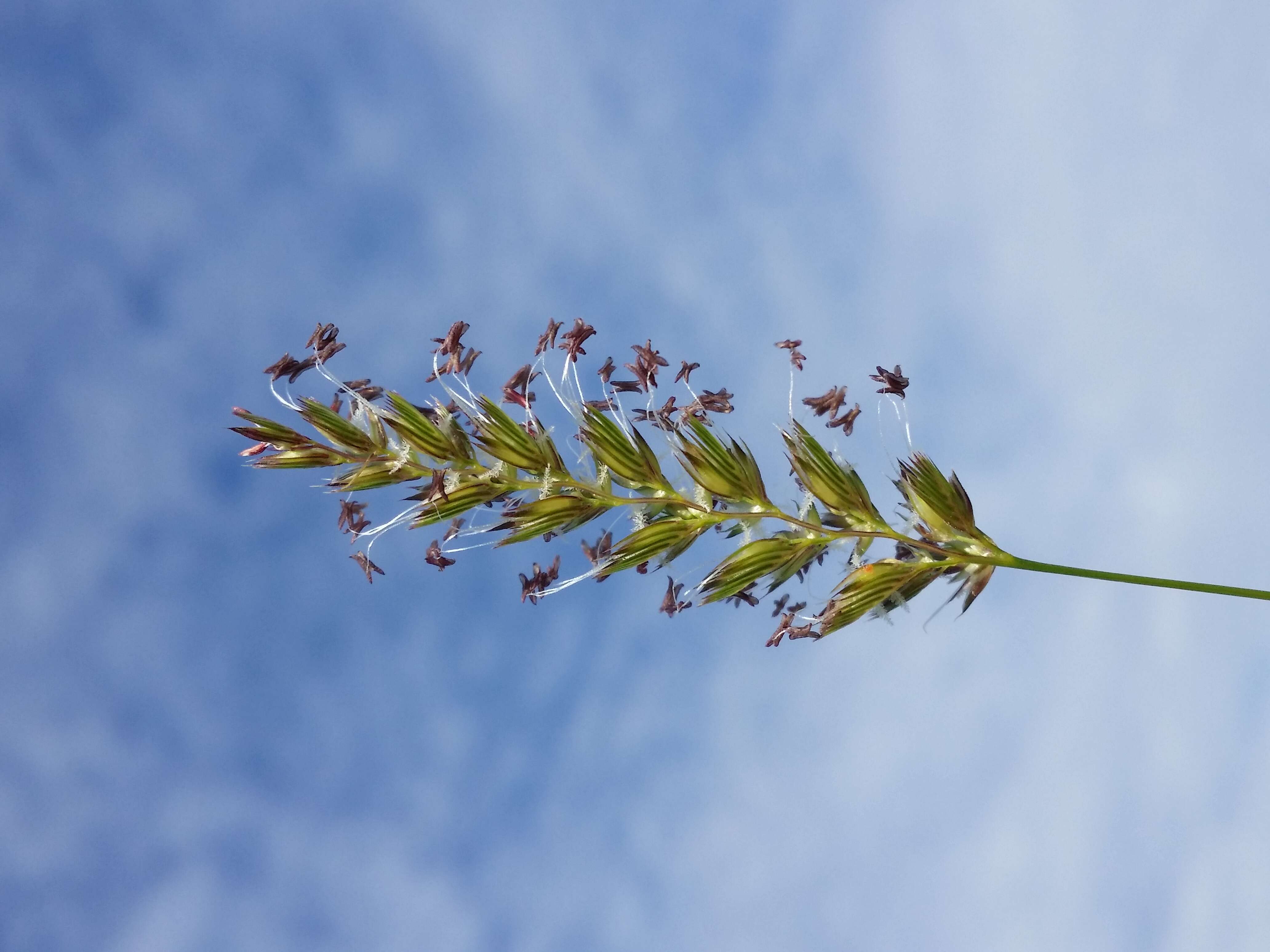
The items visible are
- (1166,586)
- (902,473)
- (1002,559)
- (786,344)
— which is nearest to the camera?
(1166,586)

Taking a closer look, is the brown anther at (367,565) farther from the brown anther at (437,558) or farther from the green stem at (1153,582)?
the green stem at (1153,582)

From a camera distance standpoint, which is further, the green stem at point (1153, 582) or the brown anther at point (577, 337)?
the brown anther at point (577, 337)

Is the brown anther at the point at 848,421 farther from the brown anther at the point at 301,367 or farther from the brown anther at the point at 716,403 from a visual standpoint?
the brown anther at the point at 301,367

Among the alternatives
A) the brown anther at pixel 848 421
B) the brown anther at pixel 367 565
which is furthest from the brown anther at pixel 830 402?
the brown anther at pixel 367 565

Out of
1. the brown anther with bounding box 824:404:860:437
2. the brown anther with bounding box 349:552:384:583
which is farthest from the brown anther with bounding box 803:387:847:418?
the brown anther with bounding box 349:552:384:583

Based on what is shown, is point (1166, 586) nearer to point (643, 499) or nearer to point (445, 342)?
point (643, 499)

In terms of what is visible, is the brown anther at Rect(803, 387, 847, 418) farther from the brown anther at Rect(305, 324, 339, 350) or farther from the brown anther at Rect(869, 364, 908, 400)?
the brown anther at Rect(305, 324, 339, 350)

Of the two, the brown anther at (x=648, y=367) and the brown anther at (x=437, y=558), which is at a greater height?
the brown anther at (x=648, y=367)

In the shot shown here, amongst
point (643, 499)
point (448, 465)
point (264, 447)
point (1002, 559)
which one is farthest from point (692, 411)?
point (264, 447)
